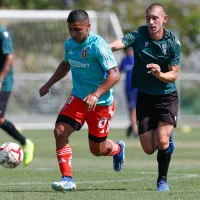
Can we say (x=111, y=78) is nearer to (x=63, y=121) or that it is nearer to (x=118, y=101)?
(x=63, y=121)

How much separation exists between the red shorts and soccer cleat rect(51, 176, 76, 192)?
0.76 meters

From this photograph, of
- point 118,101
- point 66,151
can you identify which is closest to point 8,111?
point 118,101

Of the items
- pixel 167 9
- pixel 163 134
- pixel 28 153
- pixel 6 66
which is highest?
pixel 163 134

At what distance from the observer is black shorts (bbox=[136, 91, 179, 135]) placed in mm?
9906

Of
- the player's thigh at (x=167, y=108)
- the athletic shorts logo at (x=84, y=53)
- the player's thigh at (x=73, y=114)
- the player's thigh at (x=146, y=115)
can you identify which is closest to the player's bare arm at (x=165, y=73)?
the player's thigh at (x=167, y=108)

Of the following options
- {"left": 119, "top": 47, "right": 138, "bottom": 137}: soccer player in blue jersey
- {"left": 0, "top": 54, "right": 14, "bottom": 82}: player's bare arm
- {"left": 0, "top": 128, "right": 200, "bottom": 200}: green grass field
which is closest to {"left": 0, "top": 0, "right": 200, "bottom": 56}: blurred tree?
{"left": 119, "top": 47, "right": 138, "bottom": 137}: soccer player in blue jersey

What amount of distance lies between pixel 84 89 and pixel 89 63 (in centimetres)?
36

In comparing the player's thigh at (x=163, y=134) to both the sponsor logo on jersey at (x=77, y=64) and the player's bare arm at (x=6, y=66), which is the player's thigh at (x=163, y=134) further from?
the player's bare arm at (x=6, y=66)

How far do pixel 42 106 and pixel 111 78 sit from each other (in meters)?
17.1

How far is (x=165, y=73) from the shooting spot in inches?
372

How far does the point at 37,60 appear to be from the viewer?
26344mm

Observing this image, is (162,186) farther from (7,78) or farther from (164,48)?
(7,78)

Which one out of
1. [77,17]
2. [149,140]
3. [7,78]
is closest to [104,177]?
[149,140]

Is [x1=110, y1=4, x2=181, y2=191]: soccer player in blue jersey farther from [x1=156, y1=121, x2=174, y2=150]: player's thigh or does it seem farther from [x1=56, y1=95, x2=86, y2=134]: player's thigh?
[x1=56, y1=95, x2=86, y2=134]: player's thigh
